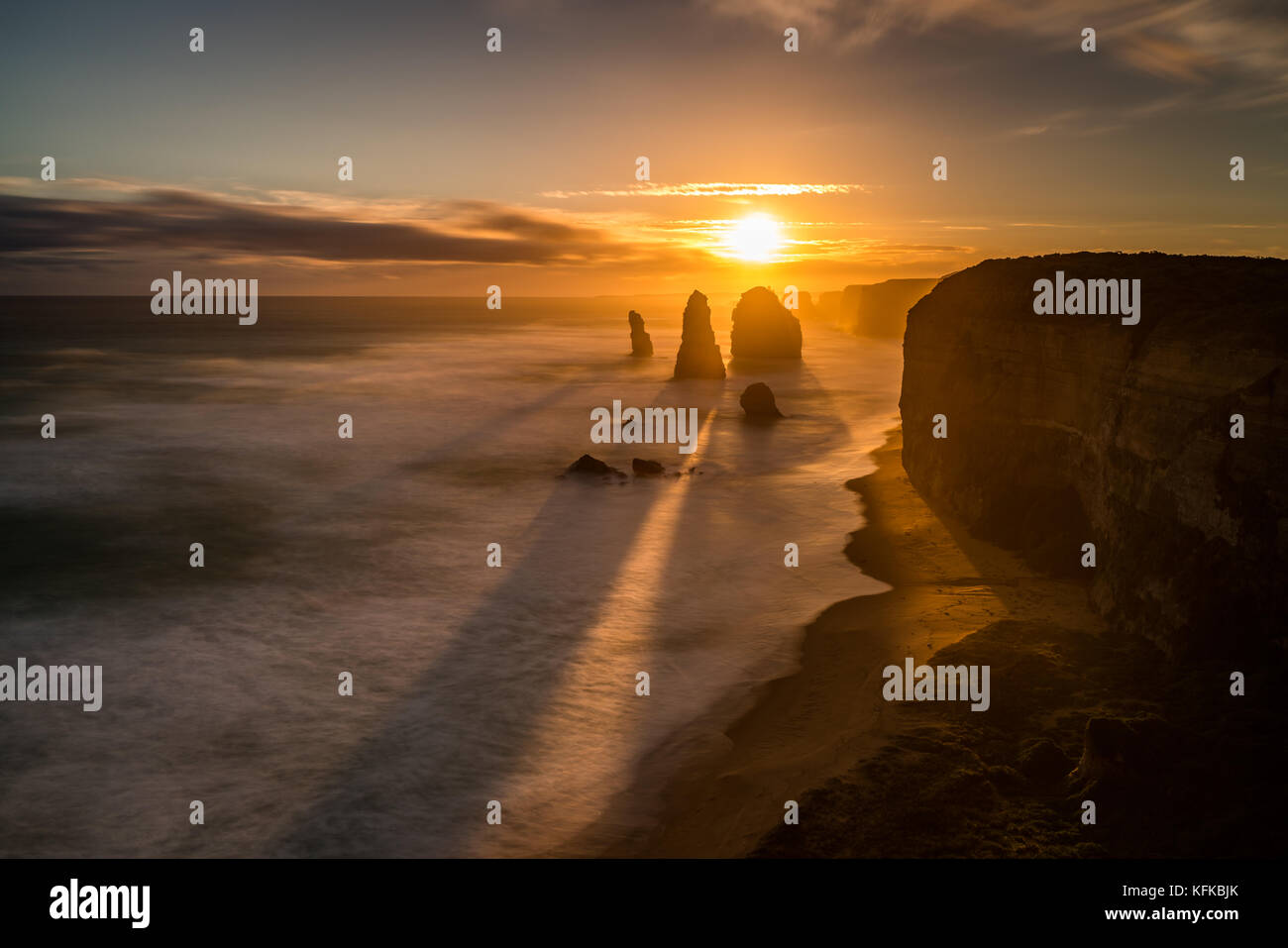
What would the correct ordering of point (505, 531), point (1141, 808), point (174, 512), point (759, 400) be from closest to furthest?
point (1141, 808)
point (505, 531)
point (174, 512)
point (759, 400)

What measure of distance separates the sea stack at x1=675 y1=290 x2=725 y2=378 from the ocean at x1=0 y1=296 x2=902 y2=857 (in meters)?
23.6

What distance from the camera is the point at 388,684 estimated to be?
15.2 metres

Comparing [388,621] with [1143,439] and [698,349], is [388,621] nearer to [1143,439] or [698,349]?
[1143,439]

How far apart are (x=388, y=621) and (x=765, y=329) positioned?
72375 mm

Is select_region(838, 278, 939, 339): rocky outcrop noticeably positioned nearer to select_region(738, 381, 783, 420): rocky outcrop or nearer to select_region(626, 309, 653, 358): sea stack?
select_region(626, 309, 653, 358): sea stack

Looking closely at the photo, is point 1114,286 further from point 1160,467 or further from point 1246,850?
point 1246,850

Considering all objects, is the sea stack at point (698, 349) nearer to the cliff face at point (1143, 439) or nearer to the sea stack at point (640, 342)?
the sea stack at point (640, 342)

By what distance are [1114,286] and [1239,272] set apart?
2.12m

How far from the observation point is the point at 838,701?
13.4 m

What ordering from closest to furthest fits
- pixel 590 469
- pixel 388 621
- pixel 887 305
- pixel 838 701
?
pixel 838 701
pixel 388 621
pixel 590 469
pixel 887 305

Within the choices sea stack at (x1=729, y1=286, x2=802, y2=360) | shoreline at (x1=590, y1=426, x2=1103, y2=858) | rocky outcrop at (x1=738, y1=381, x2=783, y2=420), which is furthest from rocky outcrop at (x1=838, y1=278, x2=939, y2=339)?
shoreline at (x1=590, y1=426, x2=1103, y2=858)

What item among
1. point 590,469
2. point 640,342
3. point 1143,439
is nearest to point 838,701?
point 1143,439

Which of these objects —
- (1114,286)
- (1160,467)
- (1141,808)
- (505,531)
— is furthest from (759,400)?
(1141,808)

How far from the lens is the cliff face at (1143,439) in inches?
465
